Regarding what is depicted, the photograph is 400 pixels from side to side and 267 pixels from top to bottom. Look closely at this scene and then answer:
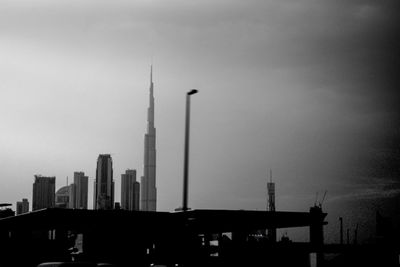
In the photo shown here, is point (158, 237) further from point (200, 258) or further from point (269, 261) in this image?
point (269, 261)

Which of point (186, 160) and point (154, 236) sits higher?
point (186, 160)

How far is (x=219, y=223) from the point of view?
136ft

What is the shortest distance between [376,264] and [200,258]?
17.5 meters

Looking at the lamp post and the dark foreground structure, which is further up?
the lamp post

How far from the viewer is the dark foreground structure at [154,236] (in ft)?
115

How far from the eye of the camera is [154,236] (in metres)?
43.1

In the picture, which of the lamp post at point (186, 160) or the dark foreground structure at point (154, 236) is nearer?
the lamp post at point (186, 160)

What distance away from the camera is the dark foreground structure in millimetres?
35125

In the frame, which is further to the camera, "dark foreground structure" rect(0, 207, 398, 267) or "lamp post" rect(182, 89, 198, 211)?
"dark foreground structure" rect(0, 207, 398, 267)

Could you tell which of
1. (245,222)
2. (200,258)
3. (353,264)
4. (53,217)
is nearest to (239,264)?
(245,222)

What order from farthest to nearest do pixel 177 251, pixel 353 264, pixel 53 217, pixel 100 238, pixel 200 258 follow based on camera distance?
1. pixel 353 264
2. pixel 100 238
3. pixel 177 251
4. pixel 200 258
5. pixel 53 217

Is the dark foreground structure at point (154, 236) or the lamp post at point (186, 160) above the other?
the lamp post at point (186, 160)

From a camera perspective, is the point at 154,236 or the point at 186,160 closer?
the point at 186,160

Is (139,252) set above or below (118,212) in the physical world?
below
